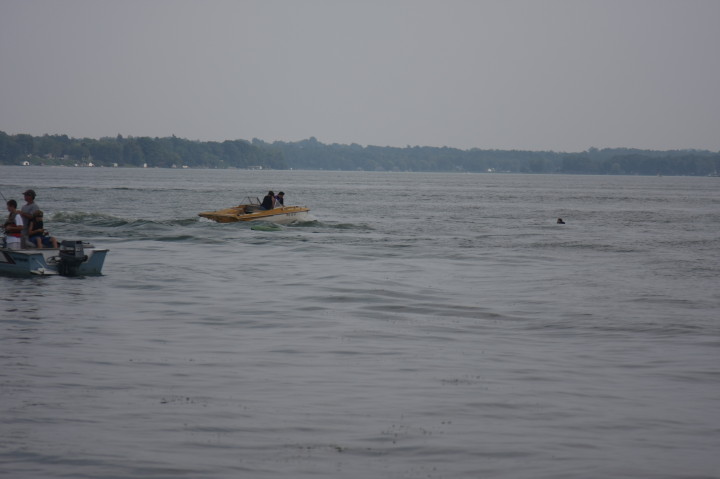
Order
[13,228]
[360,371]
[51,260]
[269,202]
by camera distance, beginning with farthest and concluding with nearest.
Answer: [269,202]
[51,260]
[13,228]
[360,371]

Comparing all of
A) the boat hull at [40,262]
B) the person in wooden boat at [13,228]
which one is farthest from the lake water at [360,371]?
the person in wooden boat at [13,228]

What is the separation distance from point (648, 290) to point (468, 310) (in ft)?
23.7

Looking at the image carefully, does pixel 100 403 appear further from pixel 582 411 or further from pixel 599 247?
pixel 599 247

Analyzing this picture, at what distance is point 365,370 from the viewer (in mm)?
13578

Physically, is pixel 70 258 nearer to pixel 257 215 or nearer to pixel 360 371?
pixel 360 371

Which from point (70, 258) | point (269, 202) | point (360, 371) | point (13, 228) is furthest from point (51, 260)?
point (269, 202)

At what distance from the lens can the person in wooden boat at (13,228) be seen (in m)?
23.5

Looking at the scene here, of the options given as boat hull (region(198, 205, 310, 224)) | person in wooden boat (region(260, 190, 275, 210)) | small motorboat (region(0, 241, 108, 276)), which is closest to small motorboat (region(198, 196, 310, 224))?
boat hull (region(198, 205, 310, 224))

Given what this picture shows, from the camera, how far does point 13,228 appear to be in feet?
77.3

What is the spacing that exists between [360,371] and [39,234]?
13.7 m

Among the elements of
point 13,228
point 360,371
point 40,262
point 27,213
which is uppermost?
point 27,213

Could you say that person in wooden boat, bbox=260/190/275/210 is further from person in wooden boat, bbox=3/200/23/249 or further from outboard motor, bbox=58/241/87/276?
person in wooden boat, bbox=3/200/23/249

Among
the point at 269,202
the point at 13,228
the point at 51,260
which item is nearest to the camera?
the point at 13,228

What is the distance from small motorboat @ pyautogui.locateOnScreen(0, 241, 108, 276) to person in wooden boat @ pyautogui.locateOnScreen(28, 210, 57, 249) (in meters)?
0.39
